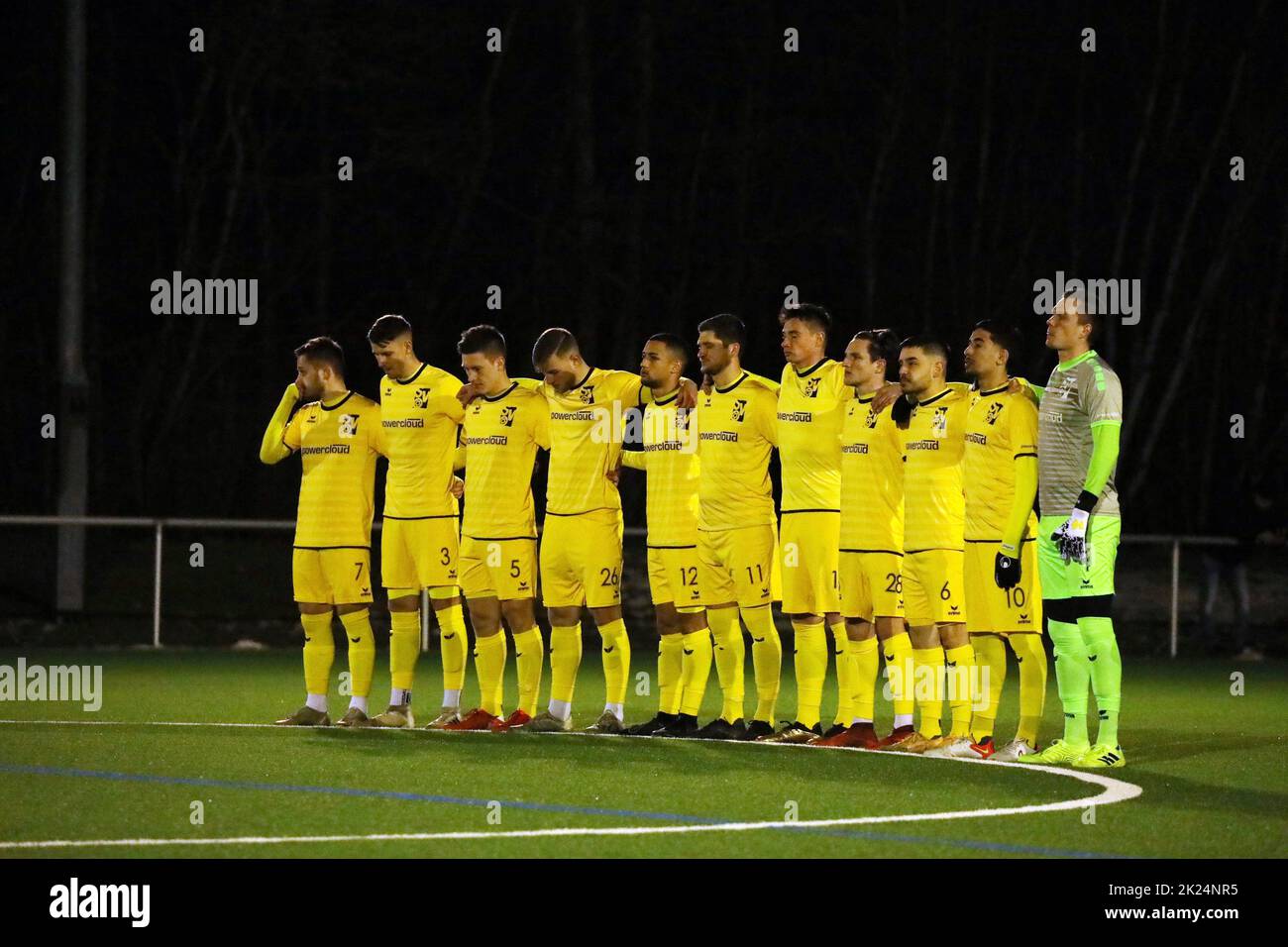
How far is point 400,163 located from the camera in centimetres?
2788

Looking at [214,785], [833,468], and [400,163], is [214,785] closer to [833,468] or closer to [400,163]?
[833,468]

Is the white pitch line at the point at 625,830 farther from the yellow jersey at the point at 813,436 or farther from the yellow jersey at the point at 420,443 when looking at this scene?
the yellow jersey at the point at 420,443

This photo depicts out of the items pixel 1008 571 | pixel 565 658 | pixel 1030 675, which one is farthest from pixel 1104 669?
pixel 565 658

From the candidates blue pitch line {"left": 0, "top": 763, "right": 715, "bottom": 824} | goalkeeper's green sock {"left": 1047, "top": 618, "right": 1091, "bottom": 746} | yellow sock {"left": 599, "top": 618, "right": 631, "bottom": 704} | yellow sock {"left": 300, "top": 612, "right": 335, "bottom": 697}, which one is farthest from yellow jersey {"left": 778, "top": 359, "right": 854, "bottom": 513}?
blue pitch line {"left": 0, "top": 763, "right": 715, "bottom": 824}

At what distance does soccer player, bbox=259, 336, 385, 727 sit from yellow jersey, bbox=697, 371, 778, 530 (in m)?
2.13

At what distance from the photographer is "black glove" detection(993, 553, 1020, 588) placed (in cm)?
1080

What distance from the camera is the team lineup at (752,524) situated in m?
11.0

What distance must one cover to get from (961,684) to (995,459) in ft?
4.15

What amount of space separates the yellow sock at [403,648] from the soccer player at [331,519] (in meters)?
0.17

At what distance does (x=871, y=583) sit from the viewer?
11797 mm

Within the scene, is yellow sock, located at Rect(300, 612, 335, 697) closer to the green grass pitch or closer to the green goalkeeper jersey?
the green grass pitch

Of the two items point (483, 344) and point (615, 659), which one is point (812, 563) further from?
point (483, 344)
